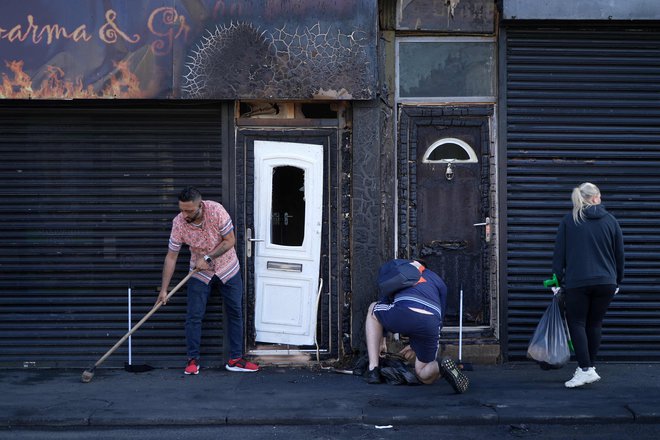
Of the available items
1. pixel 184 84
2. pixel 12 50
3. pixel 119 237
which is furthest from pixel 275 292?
pixel 12 50

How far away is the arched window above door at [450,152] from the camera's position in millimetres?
8727

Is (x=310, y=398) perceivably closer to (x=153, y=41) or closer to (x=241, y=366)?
(x=241, y=366)

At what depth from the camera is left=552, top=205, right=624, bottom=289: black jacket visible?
285 inches

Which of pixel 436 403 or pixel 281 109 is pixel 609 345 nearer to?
pixel 436 403

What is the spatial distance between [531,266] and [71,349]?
15.8 feet

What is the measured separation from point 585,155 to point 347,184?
246 centimetres

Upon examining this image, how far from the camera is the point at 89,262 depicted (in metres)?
8.63

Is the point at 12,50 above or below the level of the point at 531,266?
above

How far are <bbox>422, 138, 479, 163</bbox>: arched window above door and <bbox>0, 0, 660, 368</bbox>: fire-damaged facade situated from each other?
1 centimetres

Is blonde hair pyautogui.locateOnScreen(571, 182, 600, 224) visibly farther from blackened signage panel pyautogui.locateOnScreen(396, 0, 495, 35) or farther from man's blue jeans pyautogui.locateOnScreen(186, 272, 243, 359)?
man's blue jeans pyautogui.locateOnScreen(186, 272, 243, 359)

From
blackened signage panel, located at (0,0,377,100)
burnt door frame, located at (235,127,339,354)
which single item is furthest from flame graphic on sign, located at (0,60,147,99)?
burnt door frame, located at (235,127,339,354)

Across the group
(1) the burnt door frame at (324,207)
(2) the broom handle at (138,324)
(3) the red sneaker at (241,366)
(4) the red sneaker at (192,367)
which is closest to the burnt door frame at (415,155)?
(1) the burnt door frame at (324,207)

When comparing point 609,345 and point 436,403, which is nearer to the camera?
point 436,403

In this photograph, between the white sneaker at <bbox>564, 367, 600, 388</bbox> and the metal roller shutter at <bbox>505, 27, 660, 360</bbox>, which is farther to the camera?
the metal roller shutter at <bbox>505, 27, 660, 360</bbox>
